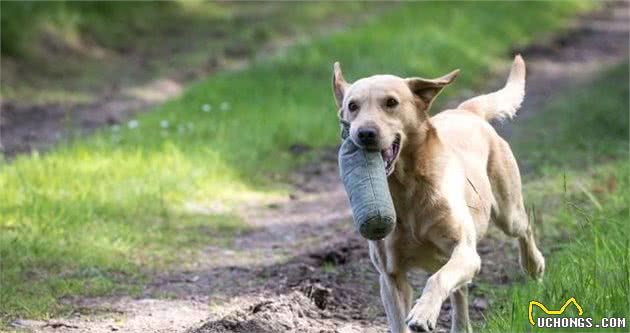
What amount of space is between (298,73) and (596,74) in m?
3.92

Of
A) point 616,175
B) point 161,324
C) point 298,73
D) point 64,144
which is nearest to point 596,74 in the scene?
point 298,73

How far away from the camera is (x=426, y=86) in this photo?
520 cm

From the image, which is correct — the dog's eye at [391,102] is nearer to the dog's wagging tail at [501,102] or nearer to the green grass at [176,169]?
the dog's wagging tail at [501,102]

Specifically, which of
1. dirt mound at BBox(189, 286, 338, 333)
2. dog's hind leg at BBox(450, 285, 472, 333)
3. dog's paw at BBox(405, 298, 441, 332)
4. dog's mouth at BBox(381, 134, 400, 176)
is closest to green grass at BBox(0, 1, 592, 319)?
dirt mound at BBox(189, 286, 338, 333)

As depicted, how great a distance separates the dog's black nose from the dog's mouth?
0.55 ft

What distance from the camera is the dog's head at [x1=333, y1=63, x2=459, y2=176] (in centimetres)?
490

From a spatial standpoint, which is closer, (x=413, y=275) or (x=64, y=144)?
(x=413, y=275)

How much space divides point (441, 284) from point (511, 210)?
5.28ft

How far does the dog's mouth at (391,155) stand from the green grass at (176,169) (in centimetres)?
213

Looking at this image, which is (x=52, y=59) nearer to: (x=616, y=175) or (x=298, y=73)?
(x=298, y=73)

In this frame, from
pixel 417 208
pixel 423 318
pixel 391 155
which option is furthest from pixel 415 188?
pixel 423 318

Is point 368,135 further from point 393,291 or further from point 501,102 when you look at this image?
point 501,102

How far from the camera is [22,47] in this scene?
1419cm

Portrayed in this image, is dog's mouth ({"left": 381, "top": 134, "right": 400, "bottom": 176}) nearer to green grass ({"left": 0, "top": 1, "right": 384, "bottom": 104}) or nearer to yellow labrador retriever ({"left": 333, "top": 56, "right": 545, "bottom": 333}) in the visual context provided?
yellow labrador retriever ({"left": 333, "top": 56, "right": 545, "bottom": 333})
